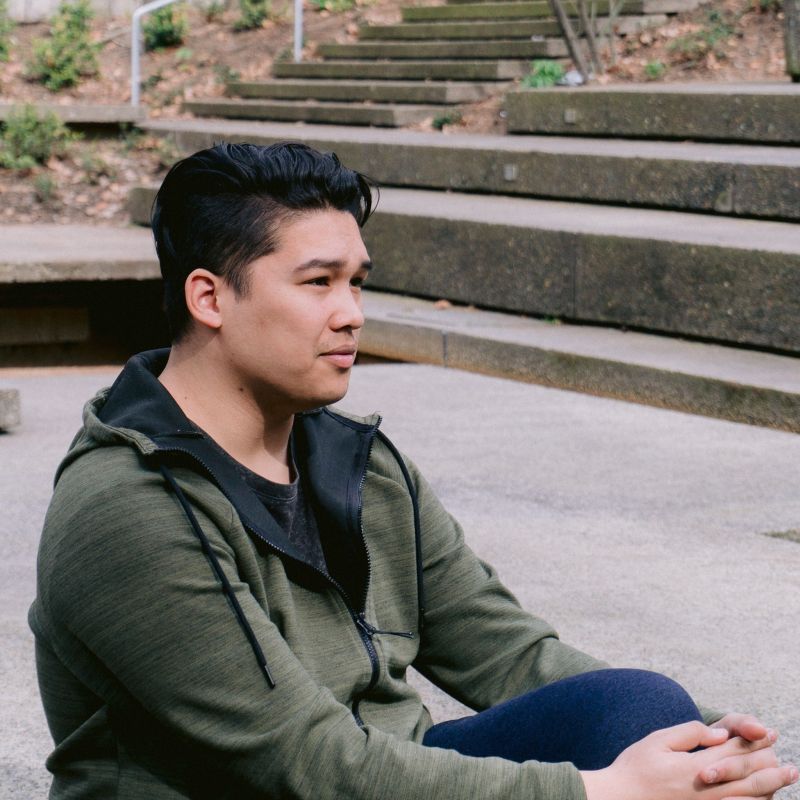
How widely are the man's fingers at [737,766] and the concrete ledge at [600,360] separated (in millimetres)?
4018

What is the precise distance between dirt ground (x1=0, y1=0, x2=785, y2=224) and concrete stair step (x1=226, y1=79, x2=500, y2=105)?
367 millimetres

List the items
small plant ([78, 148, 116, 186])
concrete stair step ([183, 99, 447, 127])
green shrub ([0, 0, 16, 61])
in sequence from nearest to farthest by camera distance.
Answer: concrete stair step ([183, 99, 447, 127]) → small plant ([78, 148, 116, 186]) → green shrub ([0, 0, 16, 61])

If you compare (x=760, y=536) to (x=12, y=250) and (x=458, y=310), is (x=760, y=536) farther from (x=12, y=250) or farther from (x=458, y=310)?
(x=12, y=250)

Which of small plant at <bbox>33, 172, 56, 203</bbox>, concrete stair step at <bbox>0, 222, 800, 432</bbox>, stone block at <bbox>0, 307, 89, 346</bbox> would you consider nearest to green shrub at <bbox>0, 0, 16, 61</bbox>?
small plant at <bbox>33, 172, 56, 203</bbox>

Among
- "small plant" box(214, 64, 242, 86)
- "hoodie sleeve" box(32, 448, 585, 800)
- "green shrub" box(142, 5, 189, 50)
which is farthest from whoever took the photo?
"green shrub" box(142, 5, 189, 50)

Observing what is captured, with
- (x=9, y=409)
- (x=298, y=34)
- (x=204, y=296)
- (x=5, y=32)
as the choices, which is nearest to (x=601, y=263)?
(x=9, y=409)

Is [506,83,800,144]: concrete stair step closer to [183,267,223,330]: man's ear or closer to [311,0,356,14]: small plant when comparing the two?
[311,0,356,14]: small plant

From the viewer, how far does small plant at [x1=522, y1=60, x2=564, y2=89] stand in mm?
11102

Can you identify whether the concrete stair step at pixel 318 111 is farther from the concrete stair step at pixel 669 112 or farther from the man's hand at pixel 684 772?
the man's hand at pixel 684 772

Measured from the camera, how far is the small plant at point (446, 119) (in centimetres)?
1118

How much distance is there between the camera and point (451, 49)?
12.4 meters

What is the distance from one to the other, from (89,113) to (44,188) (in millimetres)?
1104

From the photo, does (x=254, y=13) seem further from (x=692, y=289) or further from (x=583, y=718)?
(x=583, y=718)

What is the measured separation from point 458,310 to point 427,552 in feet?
19.1
